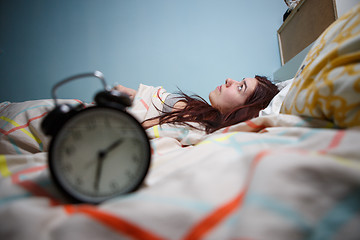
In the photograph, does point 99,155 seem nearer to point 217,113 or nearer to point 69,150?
point 69,150

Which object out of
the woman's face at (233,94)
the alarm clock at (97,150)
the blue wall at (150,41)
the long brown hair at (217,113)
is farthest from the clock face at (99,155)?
the blue wall at (150,41)

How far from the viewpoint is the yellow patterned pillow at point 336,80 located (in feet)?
1.20

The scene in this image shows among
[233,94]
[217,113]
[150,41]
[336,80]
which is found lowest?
[217,113]

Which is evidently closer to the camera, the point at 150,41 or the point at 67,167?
the point at 67,167

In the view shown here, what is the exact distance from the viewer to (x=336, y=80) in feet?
1.30

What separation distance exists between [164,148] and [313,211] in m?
0.46

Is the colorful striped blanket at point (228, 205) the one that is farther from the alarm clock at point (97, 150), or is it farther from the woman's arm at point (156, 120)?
the woman's arm at point (156, 120)

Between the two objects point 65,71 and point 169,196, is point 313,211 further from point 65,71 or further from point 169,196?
point 65,71

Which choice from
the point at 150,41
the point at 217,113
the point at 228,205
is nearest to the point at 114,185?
the point at 228,205

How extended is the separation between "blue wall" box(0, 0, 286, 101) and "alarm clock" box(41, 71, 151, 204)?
4.88 feet

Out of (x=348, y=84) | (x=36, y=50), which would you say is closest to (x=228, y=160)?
(x=348, y=84)

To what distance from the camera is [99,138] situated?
0.32 meters

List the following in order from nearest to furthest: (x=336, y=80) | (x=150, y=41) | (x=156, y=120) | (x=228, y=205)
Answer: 1. (x=228, y=205)
2. (x=336, y=80)
3. (x=156, y=120)
4. (x=150, y=41)

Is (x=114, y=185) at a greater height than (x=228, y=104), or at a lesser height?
greater
